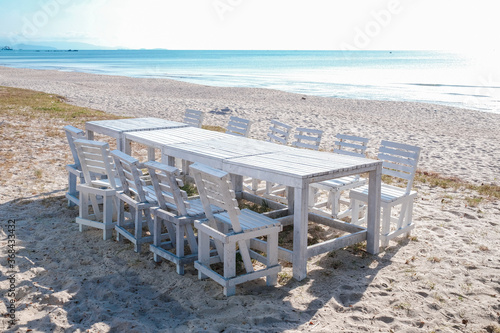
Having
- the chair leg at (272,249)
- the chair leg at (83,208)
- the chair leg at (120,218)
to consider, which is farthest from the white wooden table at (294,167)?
the chair leg at (83,208)

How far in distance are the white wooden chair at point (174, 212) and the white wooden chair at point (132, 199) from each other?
0.60 feet

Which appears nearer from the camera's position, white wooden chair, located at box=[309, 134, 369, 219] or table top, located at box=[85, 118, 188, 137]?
white wooden chair, located at box=[309, 134, 369, 219]

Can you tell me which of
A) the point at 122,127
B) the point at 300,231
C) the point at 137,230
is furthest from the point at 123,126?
the point at 300,231

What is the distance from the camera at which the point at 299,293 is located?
3.70 metres

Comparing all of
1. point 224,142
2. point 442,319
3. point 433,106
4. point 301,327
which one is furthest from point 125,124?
point 433,106

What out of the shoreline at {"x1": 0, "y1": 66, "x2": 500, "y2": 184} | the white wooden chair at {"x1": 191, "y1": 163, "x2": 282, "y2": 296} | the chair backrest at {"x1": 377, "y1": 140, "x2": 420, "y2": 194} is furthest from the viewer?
the shoreline at {"x1": 0, "y1": 66, "x2": 500, "y2": 184}

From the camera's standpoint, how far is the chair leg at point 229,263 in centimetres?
355

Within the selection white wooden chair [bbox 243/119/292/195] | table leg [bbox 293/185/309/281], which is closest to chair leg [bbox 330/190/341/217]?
white wooden chair [bbox 243/119/292/195]

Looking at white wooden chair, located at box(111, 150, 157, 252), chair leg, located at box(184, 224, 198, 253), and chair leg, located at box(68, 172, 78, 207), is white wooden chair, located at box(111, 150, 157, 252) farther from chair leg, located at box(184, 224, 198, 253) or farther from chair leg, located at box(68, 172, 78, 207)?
chair leg, located at box(68, 172, 78, 207)

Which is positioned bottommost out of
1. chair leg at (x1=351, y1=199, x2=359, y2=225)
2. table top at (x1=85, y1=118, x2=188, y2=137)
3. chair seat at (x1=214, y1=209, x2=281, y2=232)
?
chair leg at (x1=351, y1=199, x2=359, y2=225)

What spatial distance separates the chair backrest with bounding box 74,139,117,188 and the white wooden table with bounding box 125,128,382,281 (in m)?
0.63

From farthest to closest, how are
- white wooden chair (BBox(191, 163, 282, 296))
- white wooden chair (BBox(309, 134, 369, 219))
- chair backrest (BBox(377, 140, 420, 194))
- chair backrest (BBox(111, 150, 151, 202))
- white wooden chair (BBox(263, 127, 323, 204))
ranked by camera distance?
white wooden chair (BBox(263, 127, 323, 204)) < white wooden chair (BBox(309, 134, 369, 219)) < chair backrest (BBox(377, 140, 420, 194)) < chair backrest (BBox(111, 150, 151, 202)) < white wooden chair (BBox(191, 163, 282, 296))

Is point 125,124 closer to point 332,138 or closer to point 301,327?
point 301,327

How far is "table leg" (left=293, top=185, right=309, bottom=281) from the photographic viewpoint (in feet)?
12.1
